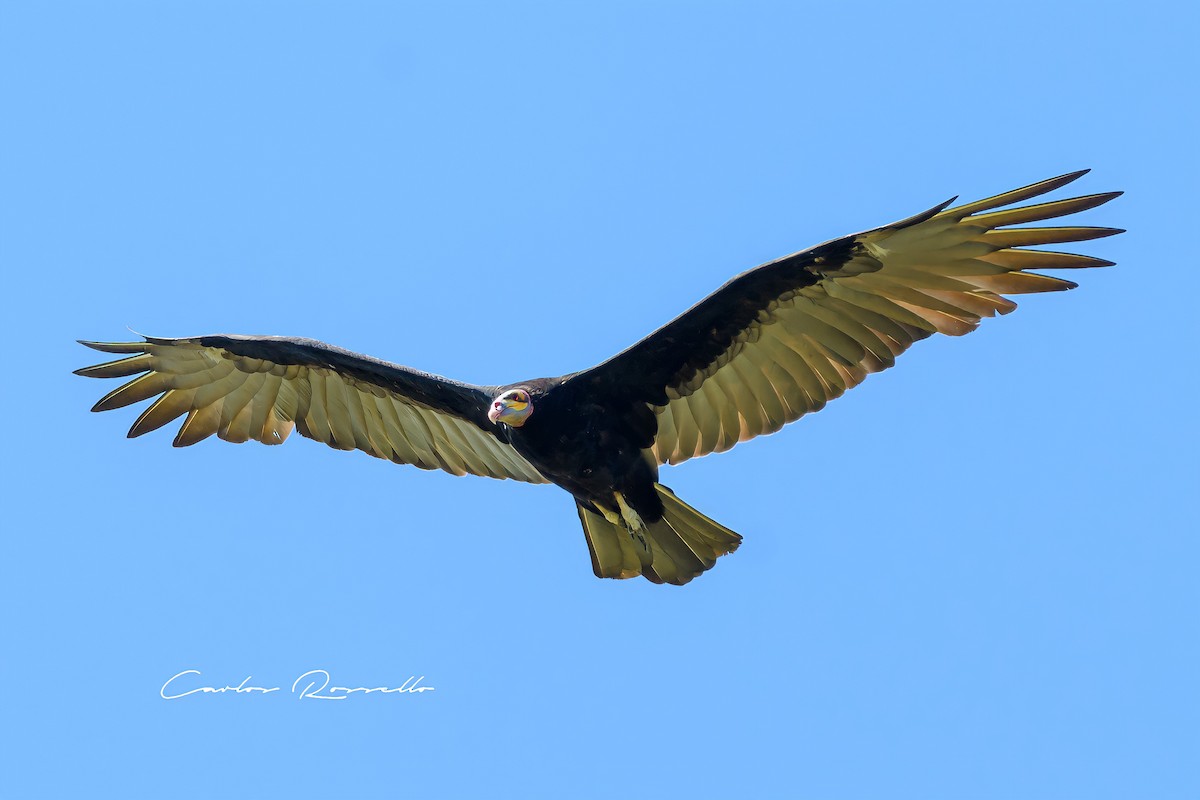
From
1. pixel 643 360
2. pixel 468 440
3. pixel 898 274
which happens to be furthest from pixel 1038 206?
pixel 468 440

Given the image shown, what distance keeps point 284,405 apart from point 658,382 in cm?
289

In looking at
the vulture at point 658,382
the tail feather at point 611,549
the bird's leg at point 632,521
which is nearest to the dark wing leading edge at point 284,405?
the vulture at point 658,382

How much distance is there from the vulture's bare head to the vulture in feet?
0.04

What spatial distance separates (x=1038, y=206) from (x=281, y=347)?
15.9ft

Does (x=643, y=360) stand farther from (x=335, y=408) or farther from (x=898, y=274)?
(x=335, y=408)

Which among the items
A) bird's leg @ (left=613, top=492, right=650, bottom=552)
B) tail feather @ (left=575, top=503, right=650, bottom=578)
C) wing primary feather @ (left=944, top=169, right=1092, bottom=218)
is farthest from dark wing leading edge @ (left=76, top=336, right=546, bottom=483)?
wing primary feather @ (left=944, top=169, right=1092, bottom=218)

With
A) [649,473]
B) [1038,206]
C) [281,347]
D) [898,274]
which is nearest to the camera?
[1038,206]

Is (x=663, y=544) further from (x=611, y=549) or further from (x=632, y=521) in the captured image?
(x=611, y=549)

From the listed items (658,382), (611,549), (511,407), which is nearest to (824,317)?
(658,382)

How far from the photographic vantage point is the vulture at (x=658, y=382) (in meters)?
8.24

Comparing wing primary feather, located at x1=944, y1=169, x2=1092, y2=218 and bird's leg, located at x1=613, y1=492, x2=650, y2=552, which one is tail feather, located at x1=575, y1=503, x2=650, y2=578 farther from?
wing primary feather, located at x1=944, y1=169, x2=1092, y2=218

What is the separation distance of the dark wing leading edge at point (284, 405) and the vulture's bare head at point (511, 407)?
1304 mm

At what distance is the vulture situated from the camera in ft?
27.0

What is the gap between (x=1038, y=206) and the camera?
25.8ft
